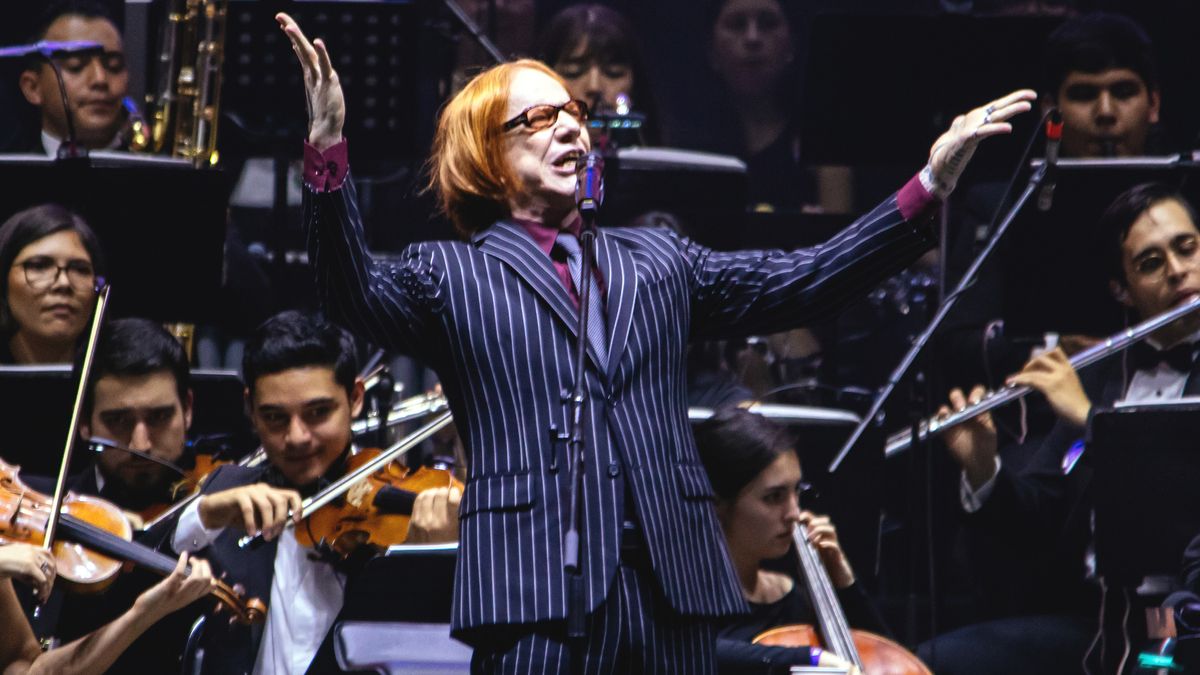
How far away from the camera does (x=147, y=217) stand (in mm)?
3727

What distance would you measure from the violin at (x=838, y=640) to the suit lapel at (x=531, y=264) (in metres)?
1.16

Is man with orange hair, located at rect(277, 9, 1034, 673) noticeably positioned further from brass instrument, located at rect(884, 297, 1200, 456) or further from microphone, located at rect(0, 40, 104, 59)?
microphone, located at rect(0, 40, 104, 59)

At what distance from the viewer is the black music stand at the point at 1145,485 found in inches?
→ 126

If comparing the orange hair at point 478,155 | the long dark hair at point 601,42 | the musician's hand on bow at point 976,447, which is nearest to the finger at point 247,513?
the orange hair at point 478,155

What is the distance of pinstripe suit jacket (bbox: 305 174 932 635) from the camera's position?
84.7 inches

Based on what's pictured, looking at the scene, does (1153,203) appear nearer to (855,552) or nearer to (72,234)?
(855,552)

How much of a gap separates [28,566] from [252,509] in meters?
0.56

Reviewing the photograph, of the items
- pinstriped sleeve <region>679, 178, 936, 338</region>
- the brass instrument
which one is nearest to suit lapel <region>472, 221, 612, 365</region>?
pinstriped sleeve <region>679, 178, 936, 338</region>

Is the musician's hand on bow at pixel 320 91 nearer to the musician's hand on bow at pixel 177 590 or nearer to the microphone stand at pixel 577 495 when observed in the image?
the microphone stand at pixel 577 495

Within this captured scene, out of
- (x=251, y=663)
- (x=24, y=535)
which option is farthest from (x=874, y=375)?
(x=24, y=535)

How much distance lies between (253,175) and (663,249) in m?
3.39

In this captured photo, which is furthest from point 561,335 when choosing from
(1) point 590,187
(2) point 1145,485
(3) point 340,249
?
(2) point 1145,485

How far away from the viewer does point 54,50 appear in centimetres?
402

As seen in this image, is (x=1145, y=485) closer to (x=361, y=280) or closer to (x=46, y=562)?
(x=361, y=280)
